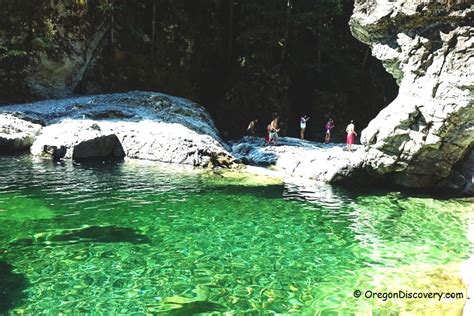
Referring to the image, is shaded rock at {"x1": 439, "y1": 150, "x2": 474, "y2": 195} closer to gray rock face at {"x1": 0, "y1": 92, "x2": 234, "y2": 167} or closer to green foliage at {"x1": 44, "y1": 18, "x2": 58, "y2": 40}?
gray rock face at {"x1": 0, "y1": 92, "x2": 234, "y2": 167}

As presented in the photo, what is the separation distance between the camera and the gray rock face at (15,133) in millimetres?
24062

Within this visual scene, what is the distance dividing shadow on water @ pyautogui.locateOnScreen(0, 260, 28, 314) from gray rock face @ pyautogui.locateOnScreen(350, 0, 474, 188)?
15.7m

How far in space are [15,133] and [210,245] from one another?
16.9 metres

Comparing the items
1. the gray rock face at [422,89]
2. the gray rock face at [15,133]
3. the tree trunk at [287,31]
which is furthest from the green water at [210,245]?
the tree trunk at [287,31]

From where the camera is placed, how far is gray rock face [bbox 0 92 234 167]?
78.2ft

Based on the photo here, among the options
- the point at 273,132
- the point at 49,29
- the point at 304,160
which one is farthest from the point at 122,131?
the point at 49,29

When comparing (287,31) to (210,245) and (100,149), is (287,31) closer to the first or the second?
(100,149)

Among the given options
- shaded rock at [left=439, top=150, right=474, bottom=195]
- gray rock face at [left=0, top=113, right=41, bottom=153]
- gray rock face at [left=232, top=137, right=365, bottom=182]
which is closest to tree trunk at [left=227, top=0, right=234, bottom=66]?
gray rock face at [left=232, top=137, right=365, bottom=182]

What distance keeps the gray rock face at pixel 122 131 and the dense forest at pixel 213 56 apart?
4.90 m

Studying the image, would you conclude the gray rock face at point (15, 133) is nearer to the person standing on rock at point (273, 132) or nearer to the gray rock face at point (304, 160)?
the gray rock face at point (304, 160)

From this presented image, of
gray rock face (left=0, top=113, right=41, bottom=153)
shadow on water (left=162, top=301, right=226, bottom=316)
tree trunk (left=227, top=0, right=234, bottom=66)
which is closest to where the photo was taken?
shadow on water (left=162, top=301, right=226, bottom=316)

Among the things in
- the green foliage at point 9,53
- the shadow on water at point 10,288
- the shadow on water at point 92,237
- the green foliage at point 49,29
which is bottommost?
the shadow on water at point 10,288

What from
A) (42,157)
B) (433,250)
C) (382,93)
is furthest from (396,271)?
(382,93)

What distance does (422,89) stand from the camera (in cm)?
1959
